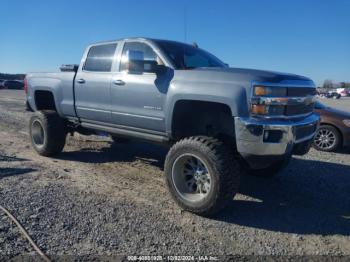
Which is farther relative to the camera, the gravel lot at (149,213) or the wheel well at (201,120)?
the wheel well at (201,120)

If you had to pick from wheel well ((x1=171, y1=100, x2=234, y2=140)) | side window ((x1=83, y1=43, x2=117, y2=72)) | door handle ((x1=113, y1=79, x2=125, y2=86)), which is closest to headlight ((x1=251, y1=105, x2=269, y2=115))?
wheel well ((x1=171, y1=100, x2=234, y2=140))

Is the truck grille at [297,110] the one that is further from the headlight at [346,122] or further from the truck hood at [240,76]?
the headlight at [346,122]

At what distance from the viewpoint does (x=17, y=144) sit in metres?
7.93

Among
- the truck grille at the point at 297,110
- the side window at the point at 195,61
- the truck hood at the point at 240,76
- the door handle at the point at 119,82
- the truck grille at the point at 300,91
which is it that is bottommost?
the truck grille at the point at 297,110

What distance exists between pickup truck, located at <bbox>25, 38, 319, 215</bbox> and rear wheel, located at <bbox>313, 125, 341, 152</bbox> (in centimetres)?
305

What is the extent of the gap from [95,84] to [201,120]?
6.47ft

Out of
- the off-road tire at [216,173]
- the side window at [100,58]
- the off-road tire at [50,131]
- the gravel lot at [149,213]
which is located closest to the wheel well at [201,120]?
the off-road tire at [216,173]

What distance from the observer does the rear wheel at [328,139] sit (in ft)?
26.5

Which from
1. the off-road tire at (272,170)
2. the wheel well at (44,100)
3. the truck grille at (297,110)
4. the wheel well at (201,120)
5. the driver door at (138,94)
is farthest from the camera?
the wheel well at (44,100)

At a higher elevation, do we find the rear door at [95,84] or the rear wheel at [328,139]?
the rear door at [95,84]

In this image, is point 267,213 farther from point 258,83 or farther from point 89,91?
point 89,91

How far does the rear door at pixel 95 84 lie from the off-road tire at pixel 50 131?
719 millimetres

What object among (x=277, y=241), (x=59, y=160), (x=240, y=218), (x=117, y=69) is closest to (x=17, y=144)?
(x=59, y=160)

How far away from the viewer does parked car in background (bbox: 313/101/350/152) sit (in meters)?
8.00
